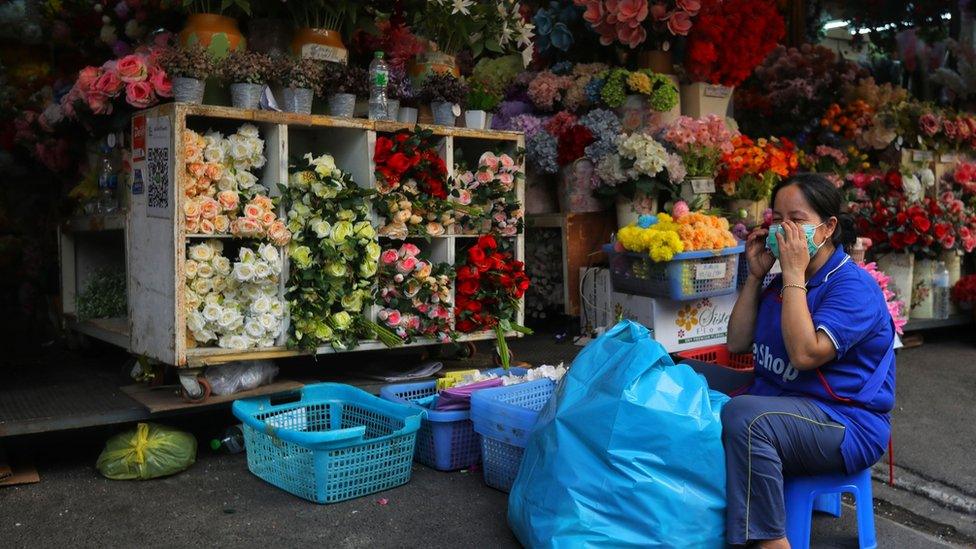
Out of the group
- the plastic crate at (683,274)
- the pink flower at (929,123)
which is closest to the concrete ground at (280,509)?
the plastic crate at (683,274)

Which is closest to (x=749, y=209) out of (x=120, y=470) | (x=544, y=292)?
(x=544, y=292)

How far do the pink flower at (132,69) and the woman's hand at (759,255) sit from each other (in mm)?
2886

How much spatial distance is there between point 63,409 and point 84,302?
1737 mm

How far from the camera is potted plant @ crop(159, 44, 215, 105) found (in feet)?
13.7

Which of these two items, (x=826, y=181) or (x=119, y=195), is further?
(x=119, y=195)

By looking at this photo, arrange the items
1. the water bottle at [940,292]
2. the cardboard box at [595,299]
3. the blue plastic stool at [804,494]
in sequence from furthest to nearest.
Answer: the water bottle at [940,292], the cardboard box at [595,299], the blue plastic stool at [804,494]

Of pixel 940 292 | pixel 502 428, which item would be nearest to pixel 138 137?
pixel 502 428

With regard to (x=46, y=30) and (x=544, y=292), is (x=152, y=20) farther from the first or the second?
(x=544, y=292)

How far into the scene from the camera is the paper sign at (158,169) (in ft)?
13.6

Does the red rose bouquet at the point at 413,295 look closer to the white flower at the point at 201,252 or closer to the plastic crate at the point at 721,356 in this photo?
the white flower at the point at 201,252

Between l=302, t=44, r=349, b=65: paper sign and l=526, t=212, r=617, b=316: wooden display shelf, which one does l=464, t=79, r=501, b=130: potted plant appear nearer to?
l=302, t=44, r=349, b=65: paper sign

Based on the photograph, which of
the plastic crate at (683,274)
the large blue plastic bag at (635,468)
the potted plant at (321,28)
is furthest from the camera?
the plastic crate at (683,274)

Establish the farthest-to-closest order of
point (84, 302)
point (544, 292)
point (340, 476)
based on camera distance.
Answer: point (544, 292) → point (84, 302) → point (340, 476)

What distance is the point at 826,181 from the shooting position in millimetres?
3336
